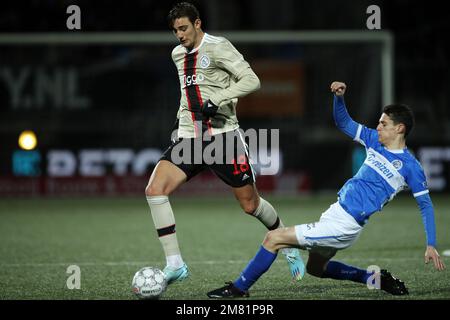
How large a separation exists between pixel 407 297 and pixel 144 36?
995 cm

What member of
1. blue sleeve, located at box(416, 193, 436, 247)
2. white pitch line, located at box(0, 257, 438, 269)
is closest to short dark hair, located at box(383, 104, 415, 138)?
blue sleeve, located at box(416, 193, 436, 247)

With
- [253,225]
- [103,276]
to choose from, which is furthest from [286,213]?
[103,276]

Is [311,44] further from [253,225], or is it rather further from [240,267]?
[240,267]

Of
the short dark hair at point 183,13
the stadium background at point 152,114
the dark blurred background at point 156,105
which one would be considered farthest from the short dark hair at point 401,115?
the dark blurred background at point 156,105

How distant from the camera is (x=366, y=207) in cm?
530

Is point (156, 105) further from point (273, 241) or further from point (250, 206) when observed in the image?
point (273, 241)

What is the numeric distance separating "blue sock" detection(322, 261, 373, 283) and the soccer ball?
1121mm

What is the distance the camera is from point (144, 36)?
14.5 m

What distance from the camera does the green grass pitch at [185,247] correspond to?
5879mm

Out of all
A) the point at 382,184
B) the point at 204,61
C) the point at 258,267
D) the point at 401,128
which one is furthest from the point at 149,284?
the point at 401,128

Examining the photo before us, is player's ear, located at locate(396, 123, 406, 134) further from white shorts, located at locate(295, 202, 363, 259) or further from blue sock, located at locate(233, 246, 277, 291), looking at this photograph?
blue sock, located at locate(233, 246, 277, 291)

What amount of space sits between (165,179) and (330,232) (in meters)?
1.34

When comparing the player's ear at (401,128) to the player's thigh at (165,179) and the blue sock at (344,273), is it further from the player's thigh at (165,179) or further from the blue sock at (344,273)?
the player's thigh at (165,179)
